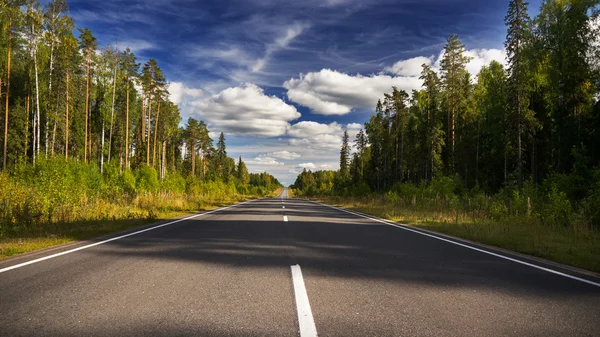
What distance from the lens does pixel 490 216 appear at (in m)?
16.1

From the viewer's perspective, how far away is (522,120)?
27281 mm

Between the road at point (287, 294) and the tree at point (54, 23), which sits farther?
the tree at point (54, 23)

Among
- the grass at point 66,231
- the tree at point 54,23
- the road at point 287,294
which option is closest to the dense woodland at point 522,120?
the road at point 287,294

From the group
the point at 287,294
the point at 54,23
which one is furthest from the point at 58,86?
the point at 287,294

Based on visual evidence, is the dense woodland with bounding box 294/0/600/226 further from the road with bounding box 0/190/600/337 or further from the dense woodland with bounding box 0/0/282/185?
the dense woodland with bounding box 0/0/282/185

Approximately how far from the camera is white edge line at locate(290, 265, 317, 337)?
302 cm

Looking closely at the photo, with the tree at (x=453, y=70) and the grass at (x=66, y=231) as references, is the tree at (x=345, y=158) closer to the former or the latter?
the tree at (x=453, y=70)

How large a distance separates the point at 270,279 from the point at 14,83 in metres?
44.6

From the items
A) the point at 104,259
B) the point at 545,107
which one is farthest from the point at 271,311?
the point at 545,107

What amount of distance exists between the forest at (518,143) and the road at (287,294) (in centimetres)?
297

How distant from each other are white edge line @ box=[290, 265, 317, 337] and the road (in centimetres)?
2

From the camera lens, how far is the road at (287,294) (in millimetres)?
3172

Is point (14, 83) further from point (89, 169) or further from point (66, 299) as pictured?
point (66, 299)

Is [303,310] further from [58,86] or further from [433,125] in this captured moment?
[433,125]
